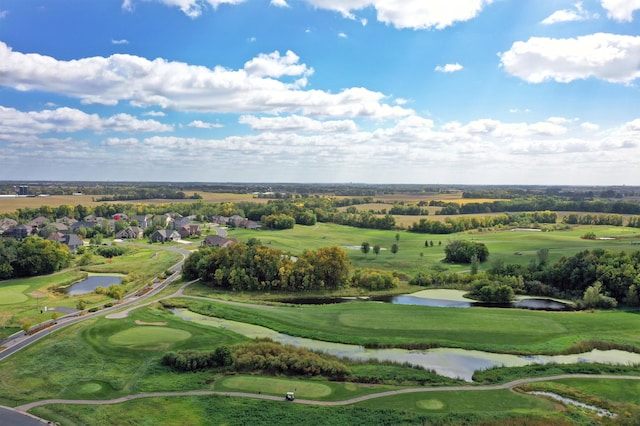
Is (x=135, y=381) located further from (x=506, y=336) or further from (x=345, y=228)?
(x=345, y=228)

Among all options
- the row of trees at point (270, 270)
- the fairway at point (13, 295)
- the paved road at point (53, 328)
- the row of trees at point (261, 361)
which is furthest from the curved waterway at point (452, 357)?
the fairway at point (13, 295)

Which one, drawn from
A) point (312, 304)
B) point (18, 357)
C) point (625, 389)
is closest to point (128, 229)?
point (312, 304)

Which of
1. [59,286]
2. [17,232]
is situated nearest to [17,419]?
[59,286]

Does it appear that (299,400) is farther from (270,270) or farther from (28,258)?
(28,258)

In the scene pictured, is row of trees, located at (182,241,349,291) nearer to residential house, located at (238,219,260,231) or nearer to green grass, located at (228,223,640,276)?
green grass, located at (228,223,640,276)

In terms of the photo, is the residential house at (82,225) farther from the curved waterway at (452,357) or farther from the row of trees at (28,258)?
the curved waterway at (452,357)

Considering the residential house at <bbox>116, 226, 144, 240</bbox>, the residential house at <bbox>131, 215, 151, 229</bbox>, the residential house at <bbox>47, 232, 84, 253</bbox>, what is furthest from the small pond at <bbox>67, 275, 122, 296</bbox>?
the residential house at <bbox>131, 215, 151, 229</bbox>
